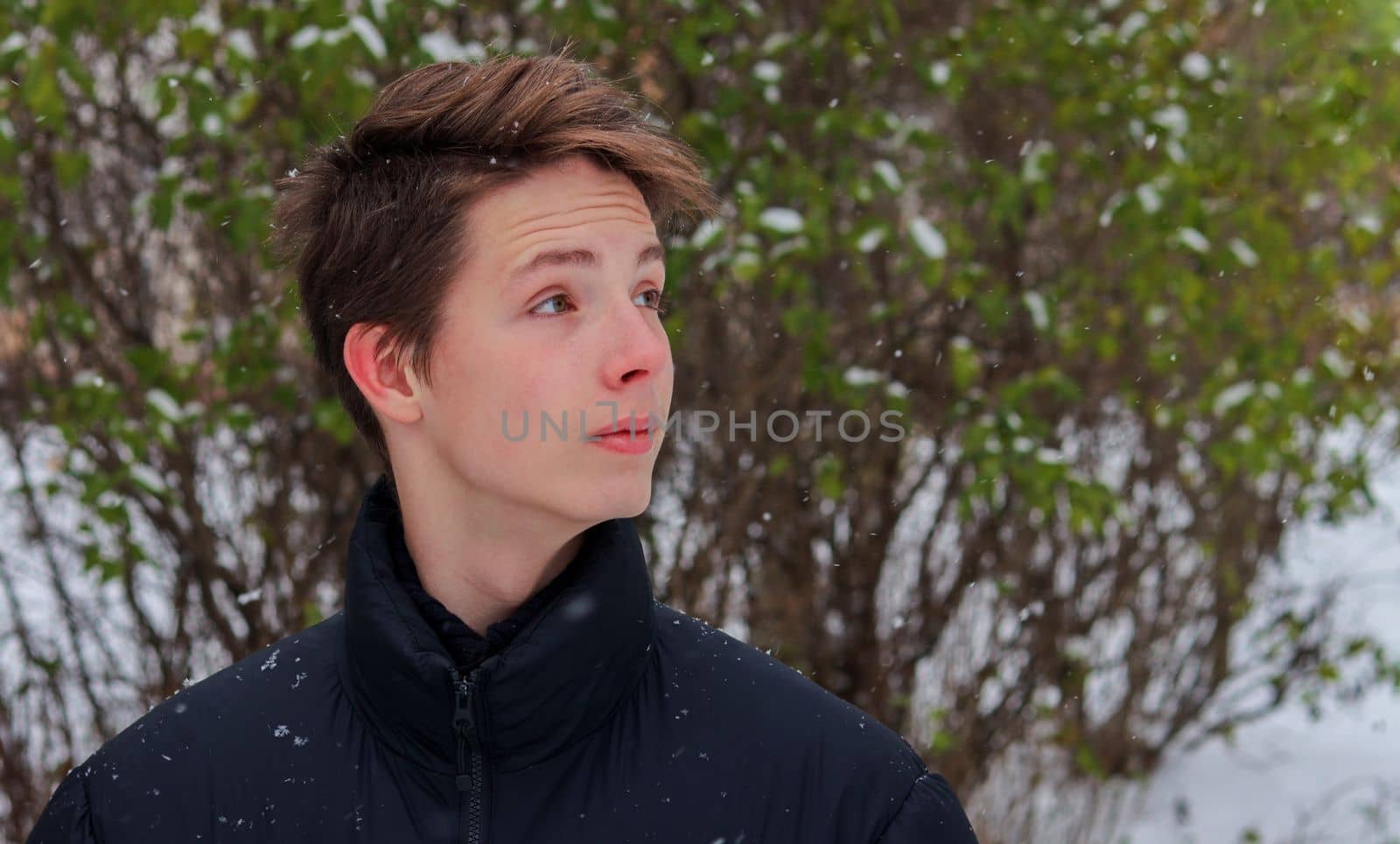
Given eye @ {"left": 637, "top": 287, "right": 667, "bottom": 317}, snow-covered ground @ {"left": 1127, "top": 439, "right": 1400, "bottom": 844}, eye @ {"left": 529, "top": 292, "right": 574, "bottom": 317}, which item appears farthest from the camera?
snow-covered ground @ {"left": 1127, "top": 439, "right": 1400, "bottom": 844}

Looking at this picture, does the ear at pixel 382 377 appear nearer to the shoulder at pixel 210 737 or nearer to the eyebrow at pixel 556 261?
the eyebrow at pixel 556 261

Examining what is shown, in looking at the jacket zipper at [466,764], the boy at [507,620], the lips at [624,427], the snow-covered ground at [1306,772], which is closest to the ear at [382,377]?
the boy at [507,620]

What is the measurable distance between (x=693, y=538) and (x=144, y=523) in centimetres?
184

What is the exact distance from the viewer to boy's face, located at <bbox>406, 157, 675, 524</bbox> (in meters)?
1.56

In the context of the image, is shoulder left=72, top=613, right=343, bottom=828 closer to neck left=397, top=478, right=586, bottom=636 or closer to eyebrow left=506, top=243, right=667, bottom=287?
neck left=397, top=478, right=586, bottom=636

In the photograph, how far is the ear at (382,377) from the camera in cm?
168

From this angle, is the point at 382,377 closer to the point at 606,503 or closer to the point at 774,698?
the point at 606,503

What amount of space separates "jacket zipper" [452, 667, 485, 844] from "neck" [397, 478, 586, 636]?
5.9 inches

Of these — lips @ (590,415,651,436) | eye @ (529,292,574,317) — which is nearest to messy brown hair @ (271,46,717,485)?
eye @ (529,292,574,317)

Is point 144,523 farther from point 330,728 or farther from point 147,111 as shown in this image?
point 330,728

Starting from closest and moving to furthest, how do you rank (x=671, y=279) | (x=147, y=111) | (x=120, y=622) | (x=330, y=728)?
(x=330, y=728)
(x=671, y=279)
(x=147, y=111)
(x=120, y=622)

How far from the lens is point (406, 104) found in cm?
171

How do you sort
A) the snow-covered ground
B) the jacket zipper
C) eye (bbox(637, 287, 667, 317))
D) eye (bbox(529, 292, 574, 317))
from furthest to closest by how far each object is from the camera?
the snow-covered ground < eye (bbox(637, 287, 667, 317)) < eye (bbox(529, 292, 574, 317)) < the jacket zipper

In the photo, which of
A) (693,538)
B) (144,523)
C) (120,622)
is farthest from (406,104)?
(120,622)
